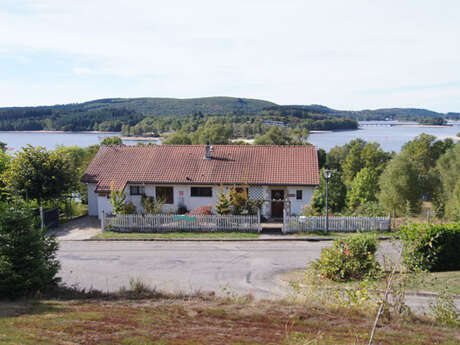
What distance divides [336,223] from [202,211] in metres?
7.99

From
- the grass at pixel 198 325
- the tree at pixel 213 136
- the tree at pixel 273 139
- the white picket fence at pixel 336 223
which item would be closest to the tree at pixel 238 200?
the white picket fence at pixel 336 223

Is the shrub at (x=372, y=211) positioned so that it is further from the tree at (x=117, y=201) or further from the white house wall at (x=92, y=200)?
the white house wall at (x=92, y=200)

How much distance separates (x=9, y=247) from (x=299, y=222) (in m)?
15.5

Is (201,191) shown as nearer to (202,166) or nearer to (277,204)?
(202,166)

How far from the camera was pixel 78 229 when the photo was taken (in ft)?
80.5

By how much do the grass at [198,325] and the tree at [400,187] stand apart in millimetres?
29660

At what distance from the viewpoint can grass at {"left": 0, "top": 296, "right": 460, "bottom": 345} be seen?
775 centimetres

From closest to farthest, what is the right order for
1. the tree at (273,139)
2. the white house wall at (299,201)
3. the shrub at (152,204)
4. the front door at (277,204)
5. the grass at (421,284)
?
the grass at (421,284) < the shrub at (152,204) < the white house wall at (299,201) < the front door at (277,204) < the tree at (273,139)

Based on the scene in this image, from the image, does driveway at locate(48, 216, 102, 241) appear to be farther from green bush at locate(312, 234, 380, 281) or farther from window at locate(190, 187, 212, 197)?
green bush at locate(312, 234, 380, 281)

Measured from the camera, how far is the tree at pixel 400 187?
3688cm

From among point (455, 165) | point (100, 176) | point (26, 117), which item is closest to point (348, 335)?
point (100, 176)

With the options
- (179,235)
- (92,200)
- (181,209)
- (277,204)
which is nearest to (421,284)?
(179,235)

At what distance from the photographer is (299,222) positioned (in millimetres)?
23031

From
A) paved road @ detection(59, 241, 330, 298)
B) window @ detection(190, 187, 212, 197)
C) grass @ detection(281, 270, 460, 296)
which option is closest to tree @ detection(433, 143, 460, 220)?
window @ detection(190, 187, 212, 197)
